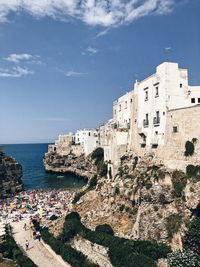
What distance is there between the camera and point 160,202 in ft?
117

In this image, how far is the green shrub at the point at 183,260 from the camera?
2683 cm

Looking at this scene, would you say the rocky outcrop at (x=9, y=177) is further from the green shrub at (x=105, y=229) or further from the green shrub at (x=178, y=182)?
the green shrub at (x=178, y=182)

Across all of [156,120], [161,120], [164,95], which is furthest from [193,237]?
[164,95]

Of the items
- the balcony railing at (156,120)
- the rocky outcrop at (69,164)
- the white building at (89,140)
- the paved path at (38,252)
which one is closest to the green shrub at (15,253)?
the paved path at (38,252)

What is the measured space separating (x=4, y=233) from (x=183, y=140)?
25.3 meters

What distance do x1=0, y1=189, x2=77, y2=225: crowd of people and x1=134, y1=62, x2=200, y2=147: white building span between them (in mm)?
20356

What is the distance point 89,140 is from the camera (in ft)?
313

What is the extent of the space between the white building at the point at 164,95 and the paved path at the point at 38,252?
19.1 metres

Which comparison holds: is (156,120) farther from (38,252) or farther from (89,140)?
(89,140)

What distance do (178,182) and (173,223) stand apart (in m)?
4.83

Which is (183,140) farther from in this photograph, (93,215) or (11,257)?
(11,257)

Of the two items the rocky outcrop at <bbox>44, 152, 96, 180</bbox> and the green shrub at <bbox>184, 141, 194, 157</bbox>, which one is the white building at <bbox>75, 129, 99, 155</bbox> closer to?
the rocky outcrop at <bbox>44, 152, 96, 180</bbox>

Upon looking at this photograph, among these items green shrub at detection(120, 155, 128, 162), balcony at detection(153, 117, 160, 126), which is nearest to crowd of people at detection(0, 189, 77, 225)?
green shrub at detection(120, 155, 128, 162)

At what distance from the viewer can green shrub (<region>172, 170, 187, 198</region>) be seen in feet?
114
